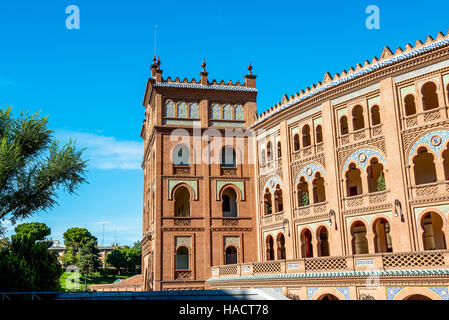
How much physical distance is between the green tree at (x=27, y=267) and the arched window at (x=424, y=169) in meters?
18.2

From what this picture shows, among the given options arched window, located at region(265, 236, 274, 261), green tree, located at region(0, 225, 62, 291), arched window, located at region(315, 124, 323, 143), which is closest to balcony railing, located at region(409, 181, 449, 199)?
arched window, located at region(315, 124, 323, 143)

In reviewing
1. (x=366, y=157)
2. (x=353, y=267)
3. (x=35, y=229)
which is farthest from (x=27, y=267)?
(x=35, y=229)

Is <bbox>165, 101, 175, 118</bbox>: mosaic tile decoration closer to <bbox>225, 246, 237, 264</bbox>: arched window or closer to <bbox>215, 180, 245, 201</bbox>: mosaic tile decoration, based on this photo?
<bbox>215, 180, 245, 201</bbox>: mosaic tile decoration

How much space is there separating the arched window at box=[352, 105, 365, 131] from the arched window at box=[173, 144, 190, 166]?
1138cm

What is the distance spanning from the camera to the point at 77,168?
22.5m

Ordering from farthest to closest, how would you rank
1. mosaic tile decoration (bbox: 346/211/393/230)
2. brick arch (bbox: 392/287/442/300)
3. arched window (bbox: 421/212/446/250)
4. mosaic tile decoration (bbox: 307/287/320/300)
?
arched window (bbox: 421/212/446/250)
mosaic tile decoration (bbox: 346/211/393/230)
mosaic tile decoration (bbox: 307/287/320/300)
brick arch (bbox: 392/287/442/300)

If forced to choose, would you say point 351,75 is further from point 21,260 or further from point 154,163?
point 21,260

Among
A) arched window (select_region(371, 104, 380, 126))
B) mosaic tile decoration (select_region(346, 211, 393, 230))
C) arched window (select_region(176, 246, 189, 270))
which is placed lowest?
arched window (select_region(176, 246, 189, 270))

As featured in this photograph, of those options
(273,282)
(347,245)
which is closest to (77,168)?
(273,282)

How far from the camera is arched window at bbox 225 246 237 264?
98.3 feet

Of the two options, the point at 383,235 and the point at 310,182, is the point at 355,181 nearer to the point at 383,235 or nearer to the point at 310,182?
the point at 310,182

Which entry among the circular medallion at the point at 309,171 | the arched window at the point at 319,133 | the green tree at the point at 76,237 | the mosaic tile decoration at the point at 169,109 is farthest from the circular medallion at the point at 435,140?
the green tree at the point at 76,237

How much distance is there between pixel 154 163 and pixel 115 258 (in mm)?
65572

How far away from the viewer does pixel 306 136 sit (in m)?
27.2
